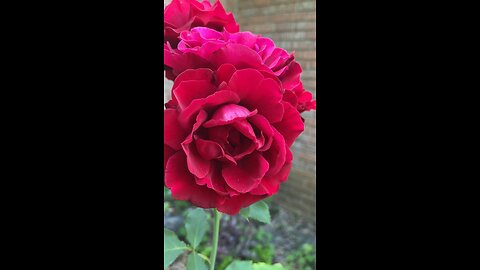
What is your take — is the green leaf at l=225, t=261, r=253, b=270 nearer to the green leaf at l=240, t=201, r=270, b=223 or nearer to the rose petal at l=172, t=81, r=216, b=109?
the green leaf at l=240, t=201, r=270, b=223

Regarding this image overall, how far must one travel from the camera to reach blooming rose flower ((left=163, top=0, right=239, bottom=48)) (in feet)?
1.58

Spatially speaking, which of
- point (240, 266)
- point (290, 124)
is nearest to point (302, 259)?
point (240, 266)

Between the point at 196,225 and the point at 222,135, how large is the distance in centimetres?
24

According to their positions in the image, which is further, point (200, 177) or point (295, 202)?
point (295, 202)

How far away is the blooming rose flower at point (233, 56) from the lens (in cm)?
42

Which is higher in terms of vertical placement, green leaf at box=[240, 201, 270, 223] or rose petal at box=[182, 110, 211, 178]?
rose petal at box=[182, 110, 211, 178]

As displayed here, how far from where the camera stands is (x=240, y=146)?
0.42 metres

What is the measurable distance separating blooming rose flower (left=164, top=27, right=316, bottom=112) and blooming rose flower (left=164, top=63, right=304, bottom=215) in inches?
0.7

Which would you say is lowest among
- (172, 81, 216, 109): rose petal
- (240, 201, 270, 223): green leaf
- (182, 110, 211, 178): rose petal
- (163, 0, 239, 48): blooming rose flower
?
(240, 201, 270, 223): green leaf

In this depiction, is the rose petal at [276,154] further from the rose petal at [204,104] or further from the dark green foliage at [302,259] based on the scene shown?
the dark green foliage at [302,259]

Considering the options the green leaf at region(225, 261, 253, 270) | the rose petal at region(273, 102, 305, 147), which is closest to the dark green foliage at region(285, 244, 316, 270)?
the green leaf at region(225, 261, 253, 270)
